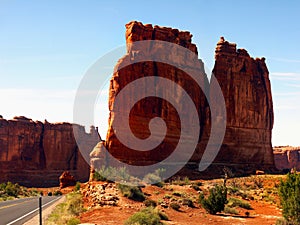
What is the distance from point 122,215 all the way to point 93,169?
69.3 ft

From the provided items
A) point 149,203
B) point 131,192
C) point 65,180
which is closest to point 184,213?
point 149,203

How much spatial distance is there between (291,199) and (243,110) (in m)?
39.3

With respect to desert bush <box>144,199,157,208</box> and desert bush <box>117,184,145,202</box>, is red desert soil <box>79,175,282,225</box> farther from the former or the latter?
desert bush <box>117,184,145,202</box>

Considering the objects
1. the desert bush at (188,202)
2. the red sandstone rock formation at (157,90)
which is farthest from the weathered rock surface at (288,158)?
the desert bush at (188,202)

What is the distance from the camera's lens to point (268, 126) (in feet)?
207

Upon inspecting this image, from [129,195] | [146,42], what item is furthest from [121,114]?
[129,195]

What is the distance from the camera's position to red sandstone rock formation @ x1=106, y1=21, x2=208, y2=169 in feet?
143

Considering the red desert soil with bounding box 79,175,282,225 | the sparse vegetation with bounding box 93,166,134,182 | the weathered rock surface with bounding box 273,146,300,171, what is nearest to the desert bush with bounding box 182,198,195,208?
the red desert soil with bounding box 79,175,282,225

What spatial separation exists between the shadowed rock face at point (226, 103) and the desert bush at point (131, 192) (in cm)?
1574

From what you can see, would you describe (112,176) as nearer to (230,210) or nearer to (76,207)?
(76,207)

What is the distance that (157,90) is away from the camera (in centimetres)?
4838

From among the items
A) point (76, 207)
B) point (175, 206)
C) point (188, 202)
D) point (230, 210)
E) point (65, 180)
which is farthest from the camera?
point (65, 180)

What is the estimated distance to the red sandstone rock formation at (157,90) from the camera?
1719 inches

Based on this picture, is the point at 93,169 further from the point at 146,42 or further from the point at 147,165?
the point at 146,42
